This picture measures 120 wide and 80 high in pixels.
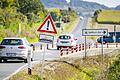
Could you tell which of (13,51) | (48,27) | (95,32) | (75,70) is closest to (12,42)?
(13,51)

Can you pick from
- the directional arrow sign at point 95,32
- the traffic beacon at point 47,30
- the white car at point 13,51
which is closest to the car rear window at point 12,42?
the white car at point 13,51

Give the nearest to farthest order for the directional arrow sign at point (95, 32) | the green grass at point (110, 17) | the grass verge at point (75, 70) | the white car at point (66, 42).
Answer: the grass verge at point (75, 70), the directional arrow sign at point (95, 32), the white car at point (66, 42), the green grass at point (110, 17)

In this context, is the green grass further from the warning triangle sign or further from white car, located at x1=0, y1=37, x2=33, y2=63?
the warning triangle sign

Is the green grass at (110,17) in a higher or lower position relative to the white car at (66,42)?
lower

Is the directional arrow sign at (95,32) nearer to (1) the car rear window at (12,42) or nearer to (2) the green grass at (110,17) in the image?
(1) the car rear window at (12,42)

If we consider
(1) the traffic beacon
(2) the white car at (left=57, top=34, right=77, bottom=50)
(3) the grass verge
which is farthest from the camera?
(2) the white car at (left=57, top=34, right=77, bottom=50)

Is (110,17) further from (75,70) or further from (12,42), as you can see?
(75,70)

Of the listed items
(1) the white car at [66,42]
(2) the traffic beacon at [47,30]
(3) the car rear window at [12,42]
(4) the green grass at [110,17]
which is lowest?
(4) the green grass at [110,17]

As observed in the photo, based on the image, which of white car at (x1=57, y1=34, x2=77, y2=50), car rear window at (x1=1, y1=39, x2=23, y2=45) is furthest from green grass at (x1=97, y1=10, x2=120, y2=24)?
car rear window at (x1=1, y1=39, x2=23, y2=45)

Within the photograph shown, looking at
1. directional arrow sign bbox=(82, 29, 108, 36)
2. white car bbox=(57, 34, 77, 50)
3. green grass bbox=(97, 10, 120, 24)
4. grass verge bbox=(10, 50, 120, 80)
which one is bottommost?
green grass bbox=(97, 10, 120, 24)

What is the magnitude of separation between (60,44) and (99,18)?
138 meters

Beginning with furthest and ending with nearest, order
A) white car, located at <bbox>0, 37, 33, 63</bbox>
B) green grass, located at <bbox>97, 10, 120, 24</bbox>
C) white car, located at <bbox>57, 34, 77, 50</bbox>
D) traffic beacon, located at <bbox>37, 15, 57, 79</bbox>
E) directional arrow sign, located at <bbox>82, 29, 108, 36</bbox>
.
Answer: green grass, located at <bbox>97, 10, 120, 24</bbox>, white car, located at <bbox>57, 34, 77, 50</bbox>, directional arrow sign, located at <bbox>82, 29, 108, 36</bbox>, white car, located at <bbox>0, 37, 33, 63</bbox>, traffic beacon, located at <bbox>37, 15, 57, 79</bbox>

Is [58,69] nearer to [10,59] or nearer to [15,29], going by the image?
[10,59]


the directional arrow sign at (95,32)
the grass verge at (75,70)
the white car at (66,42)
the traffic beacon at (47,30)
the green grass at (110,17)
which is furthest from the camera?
the green grass at (110,17)
